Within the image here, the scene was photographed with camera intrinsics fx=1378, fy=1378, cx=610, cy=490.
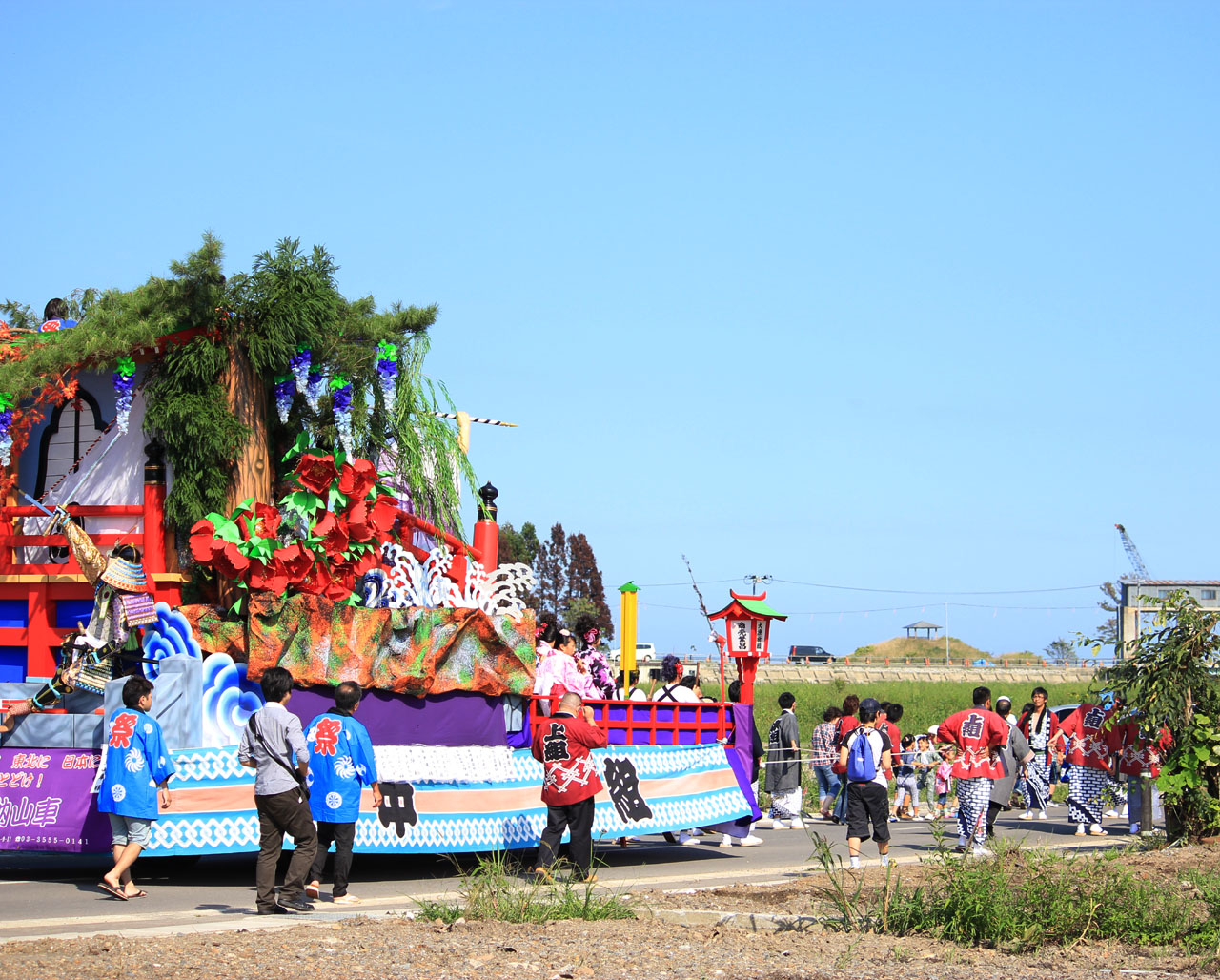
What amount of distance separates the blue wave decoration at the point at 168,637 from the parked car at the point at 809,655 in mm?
63214

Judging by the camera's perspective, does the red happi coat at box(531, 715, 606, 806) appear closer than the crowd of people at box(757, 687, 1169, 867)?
Yes

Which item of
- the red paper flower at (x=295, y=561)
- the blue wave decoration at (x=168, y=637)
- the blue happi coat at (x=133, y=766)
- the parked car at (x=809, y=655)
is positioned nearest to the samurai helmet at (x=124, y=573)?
the blue wave decoration at (x=168, y=637)

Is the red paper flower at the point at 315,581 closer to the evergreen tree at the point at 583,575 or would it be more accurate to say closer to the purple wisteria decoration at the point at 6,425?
the purple wisteria decoration at the point at 6,425

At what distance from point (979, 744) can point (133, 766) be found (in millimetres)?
7777

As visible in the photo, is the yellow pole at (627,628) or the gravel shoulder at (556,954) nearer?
the gravel shoulder at (556,954)

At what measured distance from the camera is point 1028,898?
8.59 metres

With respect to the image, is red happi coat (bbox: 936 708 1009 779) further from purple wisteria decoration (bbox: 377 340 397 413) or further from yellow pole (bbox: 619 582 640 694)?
purple wisteria decoration (bbox: 377 340 397 413)

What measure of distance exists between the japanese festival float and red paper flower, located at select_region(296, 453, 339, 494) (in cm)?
3

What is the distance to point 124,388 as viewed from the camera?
13.7 metres

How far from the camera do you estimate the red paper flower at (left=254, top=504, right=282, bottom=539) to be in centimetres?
1301

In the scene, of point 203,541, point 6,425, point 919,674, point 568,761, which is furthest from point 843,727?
point 919,674

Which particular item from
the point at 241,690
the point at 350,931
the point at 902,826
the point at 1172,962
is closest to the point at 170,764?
the point at 241,690

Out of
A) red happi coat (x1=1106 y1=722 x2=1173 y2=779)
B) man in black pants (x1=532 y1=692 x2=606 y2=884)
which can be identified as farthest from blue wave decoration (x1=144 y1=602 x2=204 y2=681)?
red happi coat (x1=1106 y1=722 x2=1173 y2=779)

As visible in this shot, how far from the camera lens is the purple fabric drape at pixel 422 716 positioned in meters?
12.5
